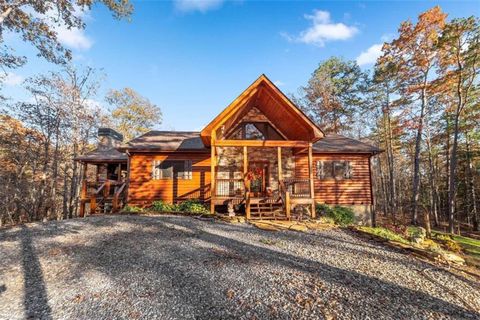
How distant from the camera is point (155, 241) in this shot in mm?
5715

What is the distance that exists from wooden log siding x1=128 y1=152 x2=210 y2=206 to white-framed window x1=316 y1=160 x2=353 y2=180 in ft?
21.4

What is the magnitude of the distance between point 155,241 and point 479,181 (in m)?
27.2

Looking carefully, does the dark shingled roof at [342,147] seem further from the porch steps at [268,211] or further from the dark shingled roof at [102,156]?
the dark shingled roof at [102,156]

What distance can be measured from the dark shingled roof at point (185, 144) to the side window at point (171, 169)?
0.79 metres

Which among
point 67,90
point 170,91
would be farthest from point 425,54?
point 67,90

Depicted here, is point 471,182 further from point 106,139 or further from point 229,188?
point 106,139

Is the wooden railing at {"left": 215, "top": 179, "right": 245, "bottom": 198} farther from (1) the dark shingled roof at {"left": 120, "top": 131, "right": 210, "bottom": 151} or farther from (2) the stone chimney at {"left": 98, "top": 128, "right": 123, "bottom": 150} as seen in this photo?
(2) the stone chimney at {"left": 98, "top": 128, "right": 123, "bottom": 150}

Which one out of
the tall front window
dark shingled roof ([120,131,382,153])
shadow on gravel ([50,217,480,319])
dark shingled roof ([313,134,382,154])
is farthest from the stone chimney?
dark shingled roof ([313,134,382,154])

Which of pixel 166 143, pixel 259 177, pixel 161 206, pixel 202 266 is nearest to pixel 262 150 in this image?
pixel 259 177

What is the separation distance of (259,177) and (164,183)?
5.26 m

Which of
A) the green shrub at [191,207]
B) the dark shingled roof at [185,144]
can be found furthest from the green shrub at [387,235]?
the green shrub at [191,207]

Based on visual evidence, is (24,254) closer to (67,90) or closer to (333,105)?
(67,90)

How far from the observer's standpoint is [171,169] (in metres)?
12.2

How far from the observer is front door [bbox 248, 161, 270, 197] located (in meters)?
12.1
